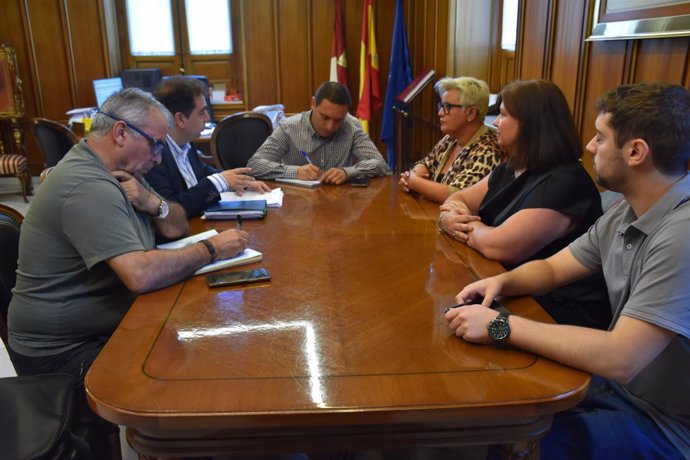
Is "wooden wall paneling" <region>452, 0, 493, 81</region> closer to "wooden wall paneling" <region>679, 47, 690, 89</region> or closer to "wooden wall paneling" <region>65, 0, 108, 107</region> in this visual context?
"wooden wall paneling" <region>679, 47, 690, 89</region>

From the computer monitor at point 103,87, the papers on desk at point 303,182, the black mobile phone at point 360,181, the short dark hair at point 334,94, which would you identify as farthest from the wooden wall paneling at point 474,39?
the computer monitor at point 103,87

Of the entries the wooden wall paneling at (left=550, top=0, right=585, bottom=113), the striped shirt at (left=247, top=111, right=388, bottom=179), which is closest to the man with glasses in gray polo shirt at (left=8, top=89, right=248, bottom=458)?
the striped shirt at (left=247, top=111, right=388, bottom=179)

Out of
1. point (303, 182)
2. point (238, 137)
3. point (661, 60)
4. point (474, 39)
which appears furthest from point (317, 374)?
point (474, 39)

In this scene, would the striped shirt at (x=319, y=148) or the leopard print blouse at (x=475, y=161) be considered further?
the striped shirt at (x=319, y=148)

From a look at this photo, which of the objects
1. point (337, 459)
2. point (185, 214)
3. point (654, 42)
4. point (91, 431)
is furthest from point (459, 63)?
point (91, 431)

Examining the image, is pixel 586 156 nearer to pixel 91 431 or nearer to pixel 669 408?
pixel 669 408

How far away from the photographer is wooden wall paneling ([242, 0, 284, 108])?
6203 millimetres

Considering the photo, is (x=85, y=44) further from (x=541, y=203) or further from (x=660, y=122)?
(x=660, y=122)

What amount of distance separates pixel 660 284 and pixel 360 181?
1796 millimetres

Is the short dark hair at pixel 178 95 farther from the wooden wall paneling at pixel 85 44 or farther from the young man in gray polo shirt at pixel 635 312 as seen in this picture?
the wooden wall paneling at pixel 85 44

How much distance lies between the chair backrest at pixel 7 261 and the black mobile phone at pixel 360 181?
1448 millimetres

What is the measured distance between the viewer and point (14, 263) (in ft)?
5.47

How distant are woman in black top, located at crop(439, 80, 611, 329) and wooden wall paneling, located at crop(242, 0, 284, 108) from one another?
191 inches

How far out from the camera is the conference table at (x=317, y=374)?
96cm
